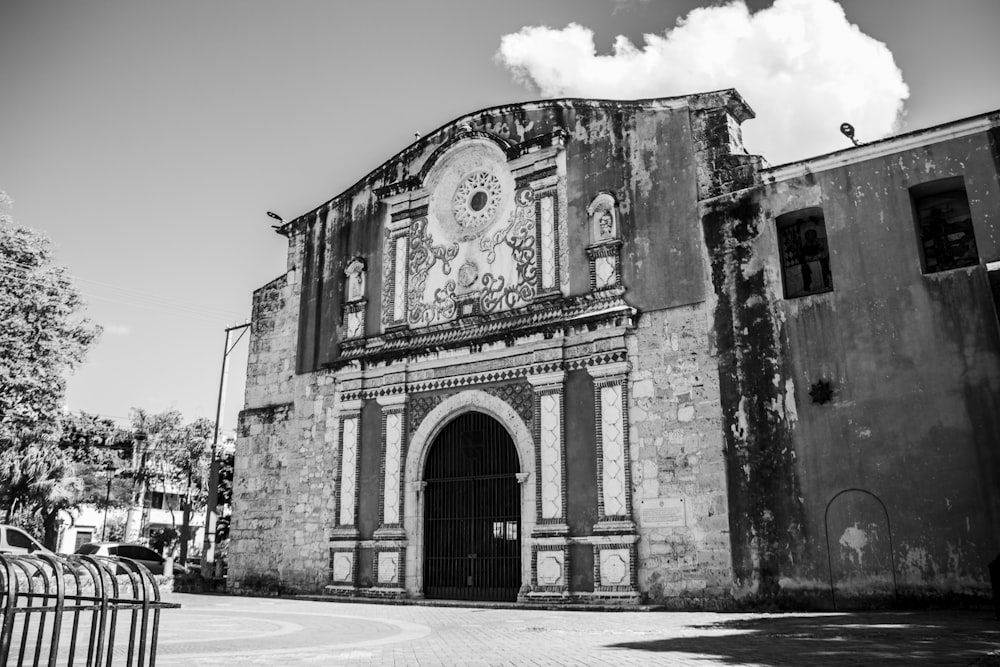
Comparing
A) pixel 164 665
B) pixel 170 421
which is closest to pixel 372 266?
pixel 164 665

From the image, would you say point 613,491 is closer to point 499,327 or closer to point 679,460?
A: point 679,460

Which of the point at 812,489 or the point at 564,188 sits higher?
the point at 564,188

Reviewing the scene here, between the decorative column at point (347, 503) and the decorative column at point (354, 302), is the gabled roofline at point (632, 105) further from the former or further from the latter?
the decorative column at point (347, 503)

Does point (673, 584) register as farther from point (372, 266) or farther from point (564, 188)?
point (372, 266)

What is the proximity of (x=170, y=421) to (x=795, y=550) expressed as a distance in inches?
1314

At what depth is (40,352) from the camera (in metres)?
23.8

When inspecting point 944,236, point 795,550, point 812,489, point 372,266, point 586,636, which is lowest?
point 586,636

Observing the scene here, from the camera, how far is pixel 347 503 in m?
18.3

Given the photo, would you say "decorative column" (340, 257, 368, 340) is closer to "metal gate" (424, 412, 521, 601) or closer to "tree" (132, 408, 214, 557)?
"metal gate" (424, 412, 521, 601)

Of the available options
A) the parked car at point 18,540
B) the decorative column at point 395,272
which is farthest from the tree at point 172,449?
the decorative column at point 395,272

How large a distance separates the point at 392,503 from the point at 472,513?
1913 millimetres

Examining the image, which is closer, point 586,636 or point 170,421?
point 586,636

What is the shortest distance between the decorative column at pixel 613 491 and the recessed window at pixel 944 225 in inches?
215

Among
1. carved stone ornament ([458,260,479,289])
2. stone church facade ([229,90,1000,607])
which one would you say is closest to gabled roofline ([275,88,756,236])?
stone church facade ([229,90,1000,607])
